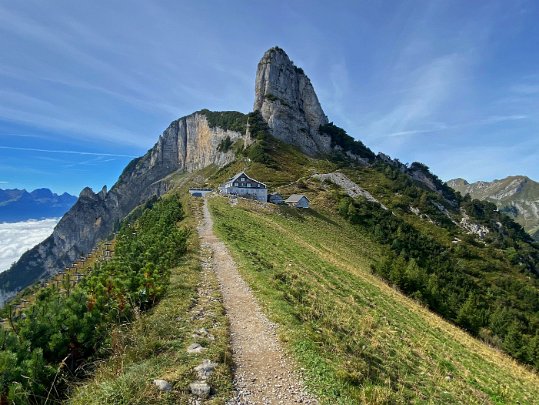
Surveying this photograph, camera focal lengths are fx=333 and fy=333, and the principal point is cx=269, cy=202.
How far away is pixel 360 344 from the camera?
14.7 metres

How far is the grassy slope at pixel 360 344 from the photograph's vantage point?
36.7ft

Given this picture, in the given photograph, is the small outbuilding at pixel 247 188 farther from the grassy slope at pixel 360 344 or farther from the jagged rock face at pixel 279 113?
the jagged rock face at pixel 279 113

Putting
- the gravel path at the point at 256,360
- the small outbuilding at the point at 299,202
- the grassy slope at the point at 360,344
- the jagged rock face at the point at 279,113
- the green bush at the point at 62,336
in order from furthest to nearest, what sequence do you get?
the jagged rock face at the point at 279,113
the small outbuilding at the point at 299,202
the grassy slope at the point at 360,344
the gravel path at the point at 256,360
the green bush at the point at 62,336

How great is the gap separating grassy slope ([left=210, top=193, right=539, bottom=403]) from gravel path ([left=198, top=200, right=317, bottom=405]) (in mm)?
565

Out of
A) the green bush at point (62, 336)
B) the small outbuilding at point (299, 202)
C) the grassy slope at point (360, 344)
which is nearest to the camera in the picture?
the green bush at point (62, 336)

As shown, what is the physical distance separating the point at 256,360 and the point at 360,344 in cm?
576

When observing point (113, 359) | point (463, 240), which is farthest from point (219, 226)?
point (463, 240)

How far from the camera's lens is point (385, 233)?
9050 cm

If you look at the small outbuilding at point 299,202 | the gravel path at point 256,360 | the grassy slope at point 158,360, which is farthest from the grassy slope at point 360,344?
the small outbuilding at point 299,202

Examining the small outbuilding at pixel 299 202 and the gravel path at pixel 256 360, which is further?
the small outbuilding at pixel 299 202

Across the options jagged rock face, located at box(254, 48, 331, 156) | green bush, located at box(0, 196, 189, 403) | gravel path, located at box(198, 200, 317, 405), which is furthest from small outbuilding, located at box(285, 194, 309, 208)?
jagged rock face, located at box(254, 48, 331, 156)

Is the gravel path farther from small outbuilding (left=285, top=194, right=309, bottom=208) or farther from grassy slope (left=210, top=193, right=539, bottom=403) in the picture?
small outbuilding (left=285, top=194, right=309, bottom=208)

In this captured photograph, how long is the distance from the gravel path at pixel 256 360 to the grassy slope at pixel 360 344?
57 centimetres

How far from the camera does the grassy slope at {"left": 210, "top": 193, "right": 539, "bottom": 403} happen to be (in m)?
11.2
